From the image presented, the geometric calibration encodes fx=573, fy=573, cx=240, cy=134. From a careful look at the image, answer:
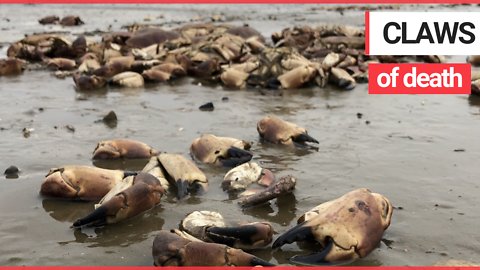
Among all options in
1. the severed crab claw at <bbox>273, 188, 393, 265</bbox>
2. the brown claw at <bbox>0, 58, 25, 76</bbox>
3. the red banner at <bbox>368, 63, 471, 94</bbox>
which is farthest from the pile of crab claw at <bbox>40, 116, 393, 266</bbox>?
the brown claw at <bbox>0, 58, 25, 76</bbox>

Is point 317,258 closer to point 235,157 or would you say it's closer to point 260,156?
point 235,157

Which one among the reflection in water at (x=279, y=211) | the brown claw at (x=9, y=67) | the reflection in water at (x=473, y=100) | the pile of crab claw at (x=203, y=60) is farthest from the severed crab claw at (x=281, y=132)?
the brown claw at (x=9, y=67)

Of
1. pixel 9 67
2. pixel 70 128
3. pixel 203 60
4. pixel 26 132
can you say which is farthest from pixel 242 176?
pixel 9 67

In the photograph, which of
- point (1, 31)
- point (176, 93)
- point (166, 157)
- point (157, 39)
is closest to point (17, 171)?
point (166, 157)

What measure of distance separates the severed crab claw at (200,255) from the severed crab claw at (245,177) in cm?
126

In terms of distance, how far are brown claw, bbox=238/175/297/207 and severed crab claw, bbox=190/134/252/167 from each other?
0.77 m

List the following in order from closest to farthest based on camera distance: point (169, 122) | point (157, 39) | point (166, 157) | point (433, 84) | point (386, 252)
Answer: point (386, 252) < point (166, 157) < point (169, 122) < point (433, 84) < point (157, 39)

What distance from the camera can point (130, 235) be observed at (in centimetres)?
361

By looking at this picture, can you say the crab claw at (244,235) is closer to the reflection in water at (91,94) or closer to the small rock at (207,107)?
the small rock at (207,107)

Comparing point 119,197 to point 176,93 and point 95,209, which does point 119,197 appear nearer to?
point 95,209

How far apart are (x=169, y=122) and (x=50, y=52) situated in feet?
19.9

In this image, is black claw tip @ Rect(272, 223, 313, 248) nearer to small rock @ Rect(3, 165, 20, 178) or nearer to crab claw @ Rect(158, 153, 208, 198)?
crab claw @ Rect(158, 153, 208, 198)

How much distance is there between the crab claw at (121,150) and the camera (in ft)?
17.0

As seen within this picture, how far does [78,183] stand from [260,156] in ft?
5.83
